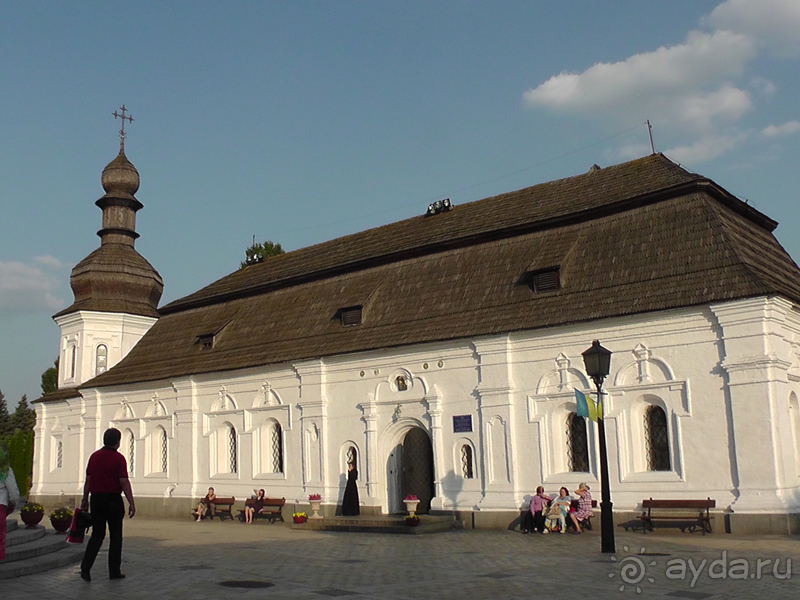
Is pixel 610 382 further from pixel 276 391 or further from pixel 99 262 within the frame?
pixel 99 262

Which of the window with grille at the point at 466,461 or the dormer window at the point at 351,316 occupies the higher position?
the dormer window at the point at 351,316

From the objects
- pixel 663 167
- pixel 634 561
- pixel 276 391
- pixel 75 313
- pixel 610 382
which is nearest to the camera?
pixel 634 561

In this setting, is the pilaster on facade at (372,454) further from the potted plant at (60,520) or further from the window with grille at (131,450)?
the window with grille at (131,450)

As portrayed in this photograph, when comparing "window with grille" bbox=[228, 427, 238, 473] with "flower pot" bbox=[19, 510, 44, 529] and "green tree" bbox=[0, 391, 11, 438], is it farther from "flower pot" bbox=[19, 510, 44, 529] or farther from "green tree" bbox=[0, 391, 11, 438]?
"green tree" bbox=[0, 391, 11, 438]

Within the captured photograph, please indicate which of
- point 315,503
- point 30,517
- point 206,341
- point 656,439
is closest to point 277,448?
point 315,503

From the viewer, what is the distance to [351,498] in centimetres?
2242

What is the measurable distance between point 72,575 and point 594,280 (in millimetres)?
13093

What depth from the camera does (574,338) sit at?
19.4 metres

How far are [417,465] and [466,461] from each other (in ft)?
8.60

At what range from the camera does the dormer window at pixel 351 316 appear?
24.0 meters

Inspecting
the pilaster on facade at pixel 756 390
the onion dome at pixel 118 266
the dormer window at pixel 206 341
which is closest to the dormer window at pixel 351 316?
the dormer window at pixel 206 341

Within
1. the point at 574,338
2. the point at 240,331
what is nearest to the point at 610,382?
the point at 574,338

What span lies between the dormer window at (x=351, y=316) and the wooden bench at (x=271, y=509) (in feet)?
18.4

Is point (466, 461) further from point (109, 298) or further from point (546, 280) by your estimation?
point (109, 298)
